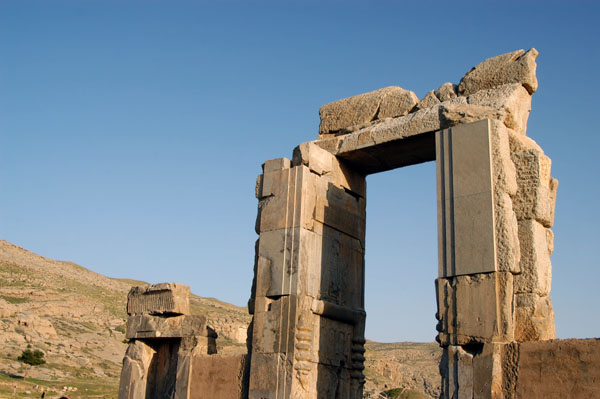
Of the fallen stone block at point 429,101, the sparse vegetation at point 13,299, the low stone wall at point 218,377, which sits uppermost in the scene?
the sparse vegetation at point 13,299

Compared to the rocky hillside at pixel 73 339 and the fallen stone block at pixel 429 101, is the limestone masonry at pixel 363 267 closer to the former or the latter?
the fallen stone block at pixel 429 101

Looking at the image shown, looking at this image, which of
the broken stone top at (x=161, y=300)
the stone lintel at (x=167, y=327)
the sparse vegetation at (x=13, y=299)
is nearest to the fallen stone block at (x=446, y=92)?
the stone lintel at (x=167, y=327)

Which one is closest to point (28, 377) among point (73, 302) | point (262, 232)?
point (73, 302)

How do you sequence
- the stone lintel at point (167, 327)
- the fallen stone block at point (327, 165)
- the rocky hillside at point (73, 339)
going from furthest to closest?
1. the rocky hillside at point (73, 339)
2. the stone lintel at point (167, 327)
3. the fallen stone block at point (327, 165)

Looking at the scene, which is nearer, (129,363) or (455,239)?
(455,239)

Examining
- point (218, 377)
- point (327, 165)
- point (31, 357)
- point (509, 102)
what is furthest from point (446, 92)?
point (31, 357)

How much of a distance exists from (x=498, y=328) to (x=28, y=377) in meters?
23.0

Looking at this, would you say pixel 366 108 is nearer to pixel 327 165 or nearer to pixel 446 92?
pixel 327 165

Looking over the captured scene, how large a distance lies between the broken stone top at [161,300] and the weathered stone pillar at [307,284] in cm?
176

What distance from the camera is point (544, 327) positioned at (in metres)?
6.28

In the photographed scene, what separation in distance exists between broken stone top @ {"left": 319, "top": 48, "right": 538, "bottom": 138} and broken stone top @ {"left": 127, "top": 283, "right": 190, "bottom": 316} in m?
3.17

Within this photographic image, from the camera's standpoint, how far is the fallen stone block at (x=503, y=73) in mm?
7344

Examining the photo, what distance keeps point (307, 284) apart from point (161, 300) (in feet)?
9.43

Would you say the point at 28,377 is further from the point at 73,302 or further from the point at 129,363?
the point at 129,363
